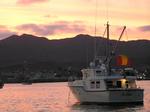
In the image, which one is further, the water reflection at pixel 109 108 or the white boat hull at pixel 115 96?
the white boat hull at pixel 115 96

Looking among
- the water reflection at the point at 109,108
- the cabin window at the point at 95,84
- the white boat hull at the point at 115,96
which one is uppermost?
the cabin window at the point at 95,84

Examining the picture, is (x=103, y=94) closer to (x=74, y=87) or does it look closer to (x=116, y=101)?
(x=116, y=101)

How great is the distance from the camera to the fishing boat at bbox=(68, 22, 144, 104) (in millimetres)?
70750

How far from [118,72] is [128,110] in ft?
27.7

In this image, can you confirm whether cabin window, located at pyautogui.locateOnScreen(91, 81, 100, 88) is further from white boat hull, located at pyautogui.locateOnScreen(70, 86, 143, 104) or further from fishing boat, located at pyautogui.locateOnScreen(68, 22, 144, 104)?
white boat hull, located at pyautogui.locateOnScreen(70, 86, 143, 104)

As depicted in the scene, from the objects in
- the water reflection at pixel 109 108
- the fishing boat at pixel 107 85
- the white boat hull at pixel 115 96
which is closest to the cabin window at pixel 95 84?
the fishing boat at pixel 107 85

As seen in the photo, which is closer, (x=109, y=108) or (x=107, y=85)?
(x=109, y=108)

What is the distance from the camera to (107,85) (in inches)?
2800

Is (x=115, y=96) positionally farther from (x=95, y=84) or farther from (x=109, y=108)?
(x=95, y=84)

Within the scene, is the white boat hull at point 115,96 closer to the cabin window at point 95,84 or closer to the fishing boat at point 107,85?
the fishing boat at point 107,85

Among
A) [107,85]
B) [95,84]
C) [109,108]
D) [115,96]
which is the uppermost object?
[95,84]

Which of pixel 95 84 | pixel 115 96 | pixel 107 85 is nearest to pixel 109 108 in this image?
pixel 115 96

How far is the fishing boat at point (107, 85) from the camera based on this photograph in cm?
7075

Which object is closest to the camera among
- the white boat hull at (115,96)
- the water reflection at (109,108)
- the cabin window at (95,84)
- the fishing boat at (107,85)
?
the water reflection at (109,108)
